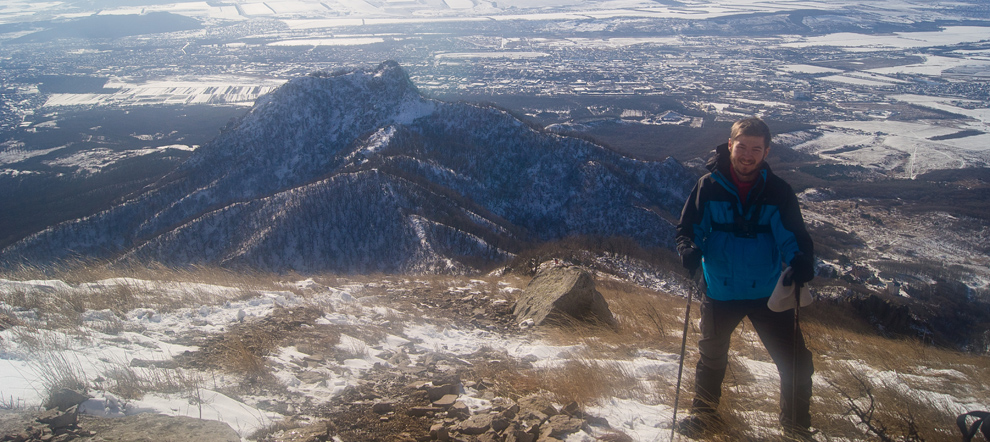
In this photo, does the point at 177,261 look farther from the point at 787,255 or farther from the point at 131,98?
the point at 131,98

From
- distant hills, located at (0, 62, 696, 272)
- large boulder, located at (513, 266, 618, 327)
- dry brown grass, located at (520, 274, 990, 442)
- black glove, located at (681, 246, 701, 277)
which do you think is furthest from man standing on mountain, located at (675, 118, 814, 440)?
distant hills, located at (0, 62, 696, 272)

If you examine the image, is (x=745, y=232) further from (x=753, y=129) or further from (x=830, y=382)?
(x=830, y=382)

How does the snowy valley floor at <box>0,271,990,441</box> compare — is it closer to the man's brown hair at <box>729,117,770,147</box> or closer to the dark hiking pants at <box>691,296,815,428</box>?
the dark hiking pants at <box>691,296,815,428</box>

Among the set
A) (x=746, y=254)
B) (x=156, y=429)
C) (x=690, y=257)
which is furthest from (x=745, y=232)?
(x=156, y=429)

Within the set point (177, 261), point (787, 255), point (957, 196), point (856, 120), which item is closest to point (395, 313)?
point (787, 255)

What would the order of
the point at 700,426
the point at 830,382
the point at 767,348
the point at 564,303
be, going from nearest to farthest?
1. the point at 767,348
2. the point at 700,426
3. the point at 830,382
4. the point at 564,303

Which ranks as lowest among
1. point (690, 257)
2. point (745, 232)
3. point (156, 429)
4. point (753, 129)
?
point (156, 429)

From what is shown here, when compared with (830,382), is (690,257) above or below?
above
